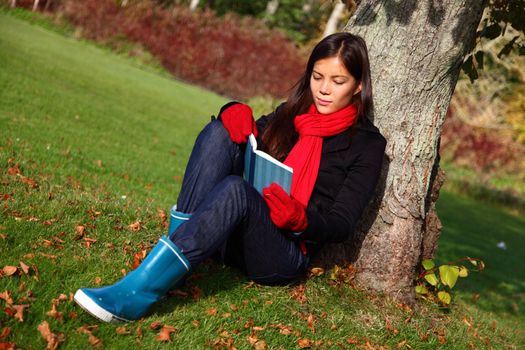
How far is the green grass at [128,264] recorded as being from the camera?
264cm

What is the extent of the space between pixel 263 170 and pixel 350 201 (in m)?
0.47

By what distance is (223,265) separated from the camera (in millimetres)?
3309

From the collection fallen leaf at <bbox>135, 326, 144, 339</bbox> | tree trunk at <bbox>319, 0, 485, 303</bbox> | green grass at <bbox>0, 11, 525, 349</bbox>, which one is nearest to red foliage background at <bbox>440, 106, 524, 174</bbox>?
green grass at <bbox>0, 11, 525, 349</bbox>

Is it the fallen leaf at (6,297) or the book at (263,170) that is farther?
the book at (263,170)

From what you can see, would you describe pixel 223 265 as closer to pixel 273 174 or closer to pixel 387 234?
pixel 273 174

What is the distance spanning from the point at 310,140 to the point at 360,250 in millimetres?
855

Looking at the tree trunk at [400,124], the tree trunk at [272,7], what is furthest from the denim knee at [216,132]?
the tree trunk at [272,7]

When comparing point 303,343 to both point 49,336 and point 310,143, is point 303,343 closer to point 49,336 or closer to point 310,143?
point 310,143

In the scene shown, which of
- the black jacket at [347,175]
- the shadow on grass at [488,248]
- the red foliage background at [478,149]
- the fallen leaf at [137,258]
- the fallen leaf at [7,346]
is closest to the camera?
the fallen leaf at [7,346]

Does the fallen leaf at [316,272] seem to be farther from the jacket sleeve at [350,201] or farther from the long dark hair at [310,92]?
the long dark hair at [310,92]

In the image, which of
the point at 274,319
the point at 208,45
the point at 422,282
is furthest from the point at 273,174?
the point at 208,45

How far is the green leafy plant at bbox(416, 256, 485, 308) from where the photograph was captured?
11.7 feet

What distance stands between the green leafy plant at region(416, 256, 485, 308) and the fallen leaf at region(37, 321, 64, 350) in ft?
7.41

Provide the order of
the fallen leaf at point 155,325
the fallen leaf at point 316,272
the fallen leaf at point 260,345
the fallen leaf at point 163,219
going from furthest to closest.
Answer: the fallen leaf at point 163,219 < the fallen leaf at point 316,272 < the fallen leaf at point 260,345 < the fallen leaf at point 155,325
